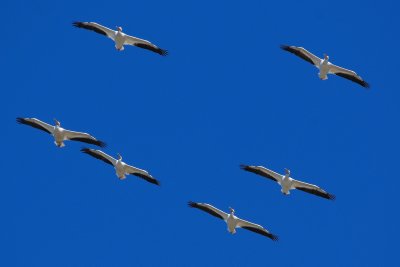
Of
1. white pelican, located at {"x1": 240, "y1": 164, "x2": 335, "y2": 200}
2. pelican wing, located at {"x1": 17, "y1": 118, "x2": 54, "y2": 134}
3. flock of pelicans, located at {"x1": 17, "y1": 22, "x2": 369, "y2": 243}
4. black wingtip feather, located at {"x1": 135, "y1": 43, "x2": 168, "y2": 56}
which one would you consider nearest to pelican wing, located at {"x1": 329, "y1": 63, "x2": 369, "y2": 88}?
flock of pelicans, located at {"x1": 17, "y1": 22, "x2": 369, "y2": 243}

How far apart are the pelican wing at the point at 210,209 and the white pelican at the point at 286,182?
2.01m

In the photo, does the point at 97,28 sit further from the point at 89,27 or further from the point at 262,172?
the point at 262,172

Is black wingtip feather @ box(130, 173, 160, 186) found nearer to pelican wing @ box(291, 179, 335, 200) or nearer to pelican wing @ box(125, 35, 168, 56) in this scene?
pelican wing @ box(125, 35, 168, 56)

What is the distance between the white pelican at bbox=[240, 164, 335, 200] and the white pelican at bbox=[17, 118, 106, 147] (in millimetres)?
6272

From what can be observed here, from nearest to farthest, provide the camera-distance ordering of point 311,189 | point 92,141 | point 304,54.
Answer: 1. point 92,141
2. point 311,189
3. point 304,54

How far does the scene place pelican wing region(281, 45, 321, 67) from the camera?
140 feet

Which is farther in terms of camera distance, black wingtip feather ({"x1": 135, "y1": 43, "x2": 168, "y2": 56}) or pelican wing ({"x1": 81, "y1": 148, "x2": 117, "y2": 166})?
pelican wing ({"x1": 81, "y1": 148, "x2": 117, "y2": 166})

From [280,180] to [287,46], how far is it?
209 inches

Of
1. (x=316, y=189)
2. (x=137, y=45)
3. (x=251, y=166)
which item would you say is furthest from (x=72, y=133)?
(x=316, y=189)

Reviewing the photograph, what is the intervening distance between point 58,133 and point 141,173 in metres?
3.64

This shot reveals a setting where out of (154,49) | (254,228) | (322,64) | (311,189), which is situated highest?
(322,64)

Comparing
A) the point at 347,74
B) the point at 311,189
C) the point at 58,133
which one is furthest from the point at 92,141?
the point at 347,74

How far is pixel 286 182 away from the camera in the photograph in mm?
42719

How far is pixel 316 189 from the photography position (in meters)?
42.5
